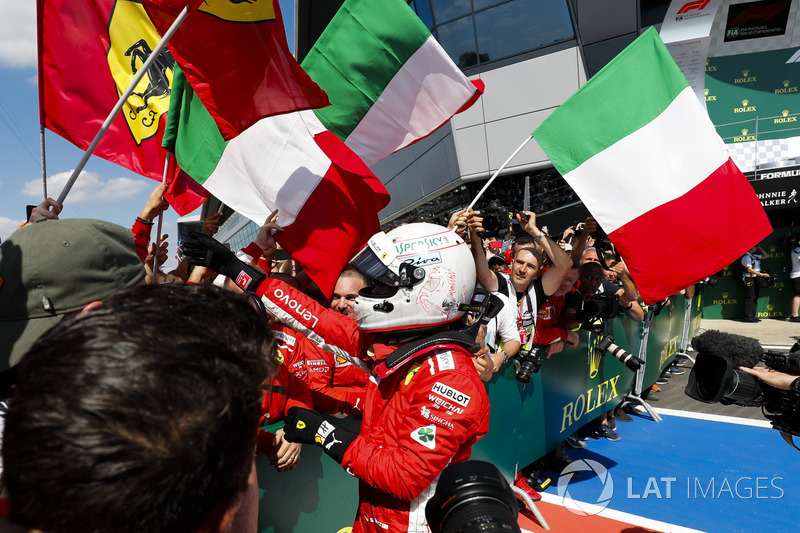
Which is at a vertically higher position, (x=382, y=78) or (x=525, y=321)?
(x=382, y=78)

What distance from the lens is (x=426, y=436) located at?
181cm

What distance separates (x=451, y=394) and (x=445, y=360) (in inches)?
6.8

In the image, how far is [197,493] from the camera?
656 millimetres

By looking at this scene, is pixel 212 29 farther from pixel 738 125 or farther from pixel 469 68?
pixel 738 125

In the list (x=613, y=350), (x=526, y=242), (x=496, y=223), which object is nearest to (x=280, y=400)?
(x=496, y=223)

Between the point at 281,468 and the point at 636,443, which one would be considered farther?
the point at 636,443

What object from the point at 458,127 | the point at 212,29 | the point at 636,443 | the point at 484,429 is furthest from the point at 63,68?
the point at 458,127

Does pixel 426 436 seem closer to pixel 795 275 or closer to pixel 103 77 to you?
pixel 103 77

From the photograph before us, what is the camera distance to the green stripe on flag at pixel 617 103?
398cm

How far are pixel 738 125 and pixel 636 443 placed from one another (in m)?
15.1

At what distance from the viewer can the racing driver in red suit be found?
1.82 meters

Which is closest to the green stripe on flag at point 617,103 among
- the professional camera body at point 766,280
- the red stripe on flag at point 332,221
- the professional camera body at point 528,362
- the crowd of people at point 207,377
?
the professional camera body at point 528,362

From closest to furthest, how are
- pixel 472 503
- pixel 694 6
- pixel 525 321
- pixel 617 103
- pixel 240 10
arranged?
pixel 472 503, pixel 240 10, pixel 617 103, pixel 525 321, pixel 694 6

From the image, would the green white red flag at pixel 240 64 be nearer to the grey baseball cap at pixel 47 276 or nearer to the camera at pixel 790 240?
the grey baseball cap at pixel 47 276
